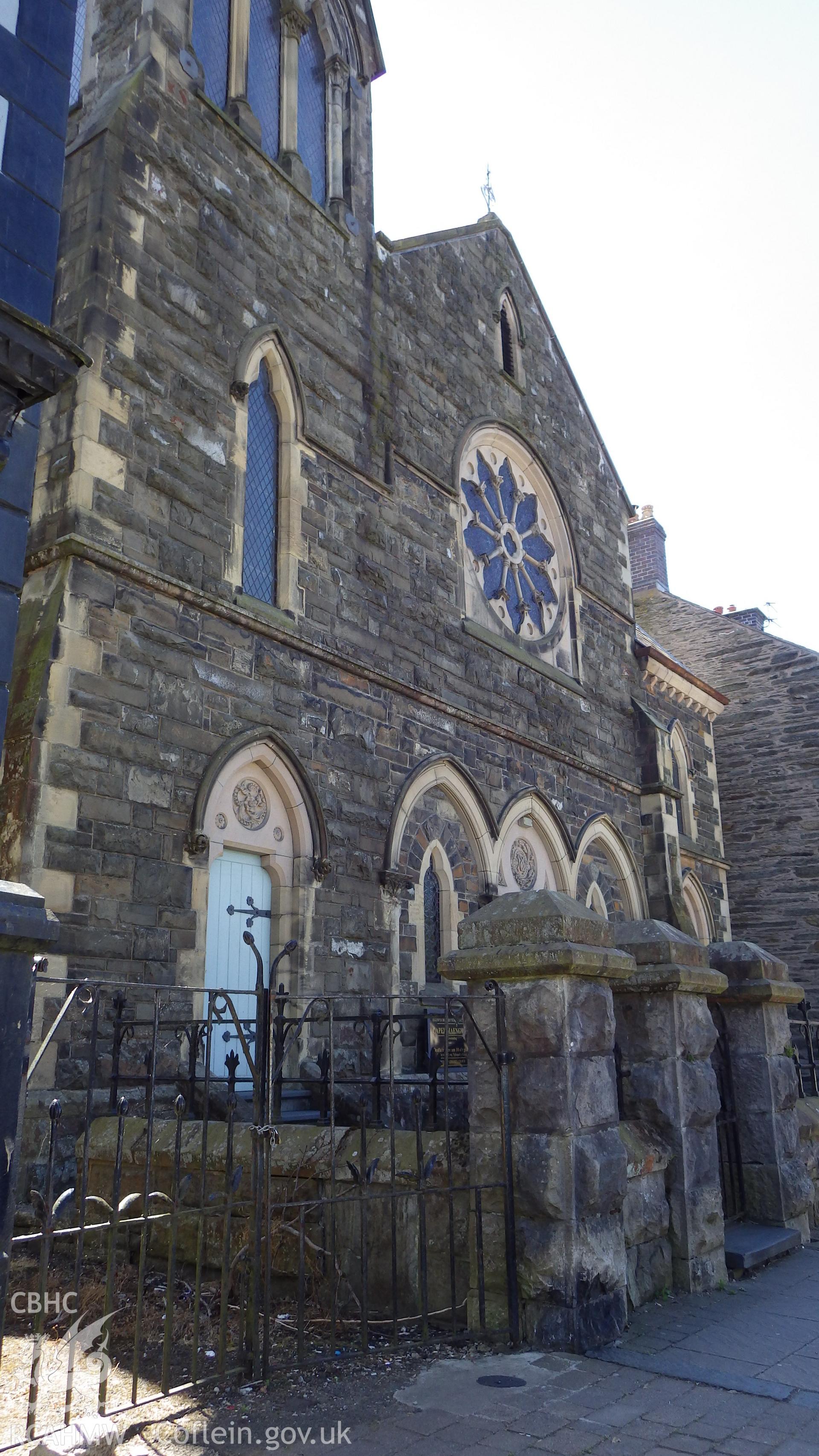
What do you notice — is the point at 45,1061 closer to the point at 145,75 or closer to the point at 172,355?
the point at 172,355

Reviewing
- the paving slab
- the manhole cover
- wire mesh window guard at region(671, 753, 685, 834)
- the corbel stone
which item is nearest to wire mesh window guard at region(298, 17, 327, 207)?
the corbel stone

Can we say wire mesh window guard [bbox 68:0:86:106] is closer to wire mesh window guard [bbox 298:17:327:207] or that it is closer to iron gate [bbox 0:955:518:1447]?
wire mesh window guard [bbox 298:17:327:207]

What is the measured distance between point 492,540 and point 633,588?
13.0 m

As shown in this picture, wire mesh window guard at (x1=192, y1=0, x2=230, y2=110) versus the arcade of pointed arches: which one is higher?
wire mesh window guard at (x1=192, y1=0, x2=230, y2=110)

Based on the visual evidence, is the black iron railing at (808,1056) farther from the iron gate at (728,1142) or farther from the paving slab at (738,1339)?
the paving slab at (738,1339)

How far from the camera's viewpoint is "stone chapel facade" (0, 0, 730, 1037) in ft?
26.1

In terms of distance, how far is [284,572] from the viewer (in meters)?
10.2

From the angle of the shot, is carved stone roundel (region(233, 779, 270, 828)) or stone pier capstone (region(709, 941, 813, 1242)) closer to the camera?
stone pier capstone (region(709, 941, 813, 1242))

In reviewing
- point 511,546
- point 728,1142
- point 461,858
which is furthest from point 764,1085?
point 511,546

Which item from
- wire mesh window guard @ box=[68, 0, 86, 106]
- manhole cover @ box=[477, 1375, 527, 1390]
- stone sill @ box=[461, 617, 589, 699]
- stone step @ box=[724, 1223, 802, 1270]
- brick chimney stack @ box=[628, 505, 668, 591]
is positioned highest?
brick chimney stack @ box=[628, 505, 668, 591]

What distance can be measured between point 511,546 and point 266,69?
631cm

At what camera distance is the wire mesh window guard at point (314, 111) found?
1223cm

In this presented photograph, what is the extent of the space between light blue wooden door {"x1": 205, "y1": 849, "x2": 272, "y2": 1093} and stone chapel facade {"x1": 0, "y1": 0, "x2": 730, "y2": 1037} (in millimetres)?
33

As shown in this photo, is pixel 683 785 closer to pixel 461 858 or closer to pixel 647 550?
pixel 461 858
